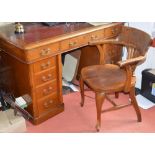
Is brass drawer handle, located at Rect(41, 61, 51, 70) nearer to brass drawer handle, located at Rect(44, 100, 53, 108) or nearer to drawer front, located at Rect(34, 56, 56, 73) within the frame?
drawer front, located at Rect(34, 56, 56, 73)

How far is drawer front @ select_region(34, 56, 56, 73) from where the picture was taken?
2075mm

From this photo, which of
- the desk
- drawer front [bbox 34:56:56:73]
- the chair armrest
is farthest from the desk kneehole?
the chair armrest

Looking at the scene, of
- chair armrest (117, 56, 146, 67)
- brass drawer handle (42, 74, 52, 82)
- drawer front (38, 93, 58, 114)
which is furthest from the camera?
drawer front (38, 93, 58, 114)

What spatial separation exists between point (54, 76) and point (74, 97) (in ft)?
1.85

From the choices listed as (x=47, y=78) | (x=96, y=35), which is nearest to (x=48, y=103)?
(x=47, y=78)

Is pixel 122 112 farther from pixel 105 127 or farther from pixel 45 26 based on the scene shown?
pixel 45 26

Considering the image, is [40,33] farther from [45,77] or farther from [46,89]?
[46,89]

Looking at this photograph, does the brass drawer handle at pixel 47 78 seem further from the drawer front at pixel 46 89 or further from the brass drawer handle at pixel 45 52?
the brass drawer handle at pixel 45 52

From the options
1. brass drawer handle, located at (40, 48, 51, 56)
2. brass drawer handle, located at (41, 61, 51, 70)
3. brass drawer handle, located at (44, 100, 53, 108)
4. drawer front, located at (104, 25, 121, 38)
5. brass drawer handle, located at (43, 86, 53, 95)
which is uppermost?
drawer front, located at (104, 25, 121, 38)

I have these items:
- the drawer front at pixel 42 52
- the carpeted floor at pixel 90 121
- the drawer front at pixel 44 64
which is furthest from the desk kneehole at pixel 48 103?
the drawer front at pixel 42 52

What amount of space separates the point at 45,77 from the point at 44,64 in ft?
0.40

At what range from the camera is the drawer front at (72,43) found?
2147mm

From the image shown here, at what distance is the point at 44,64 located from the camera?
2115mm

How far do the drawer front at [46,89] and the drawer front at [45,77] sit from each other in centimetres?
5
